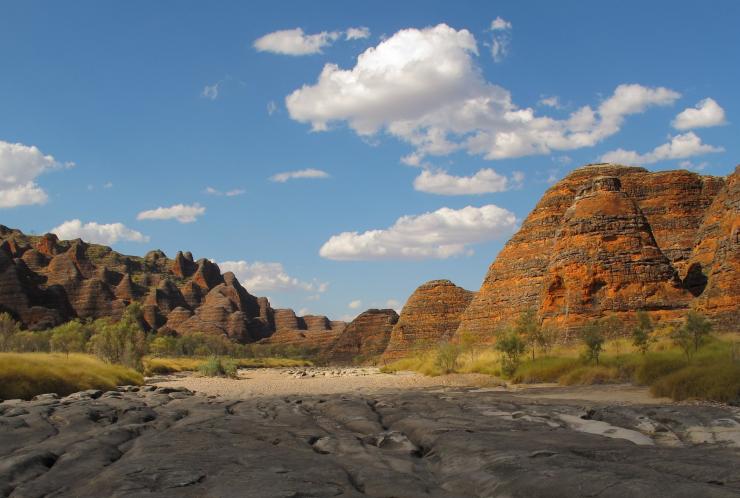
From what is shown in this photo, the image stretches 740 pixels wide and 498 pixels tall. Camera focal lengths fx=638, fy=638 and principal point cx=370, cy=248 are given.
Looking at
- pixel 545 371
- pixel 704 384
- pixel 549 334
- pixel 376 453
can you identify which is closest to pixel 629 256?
pixel 549 334

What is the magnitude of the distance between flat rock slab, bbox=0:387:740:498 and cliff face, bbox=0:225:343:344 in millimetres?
102021

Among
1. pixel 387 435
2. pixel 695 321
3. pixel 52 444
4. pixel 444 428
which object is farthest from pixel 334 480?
pixel 695 321

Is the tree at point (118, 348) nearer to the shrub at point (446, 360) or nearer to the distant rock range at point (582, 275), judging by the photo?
the shrub at point (446, 360)

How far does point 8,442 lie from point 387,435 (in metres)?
6.15

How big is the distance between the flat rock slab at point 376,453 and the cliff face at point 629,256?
1241 inches

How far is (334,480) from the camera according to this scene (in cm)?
708

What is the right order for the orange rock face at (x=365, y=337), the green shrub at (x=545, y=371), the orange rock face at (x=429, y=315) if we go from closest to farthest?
the green shrub at (x=545, y=371), the orange rock face at (x=429, y=315), the orange rock face at (x=365, y=337)

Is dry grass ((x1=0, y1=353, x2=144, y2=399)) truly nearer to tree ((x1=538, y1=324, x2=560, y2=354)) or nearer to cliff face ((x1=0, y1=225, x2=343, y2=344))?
tree ((x1=538, y1=324, x2=560, y2=354))

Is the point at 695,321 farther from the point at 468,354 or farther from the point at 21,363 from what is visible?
the point at 468,354

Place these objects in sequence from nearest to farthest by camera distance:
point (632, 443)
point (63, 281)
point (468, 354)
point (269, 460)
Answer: point (269, 460) < point (632, 443) < point (468, 354) < point (63, 281)

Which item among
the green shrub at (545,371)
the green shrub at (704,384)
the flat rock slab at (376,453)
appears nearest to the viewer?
the flat rock slab at (376,453)

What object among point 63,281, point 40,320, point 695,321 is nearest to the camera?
point 695,321

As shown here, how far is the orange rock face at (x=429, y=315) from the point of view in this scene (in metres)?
97.3

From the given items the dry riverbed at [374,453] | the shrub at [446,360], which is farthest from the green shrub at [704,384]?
the shrub at [446,360]
